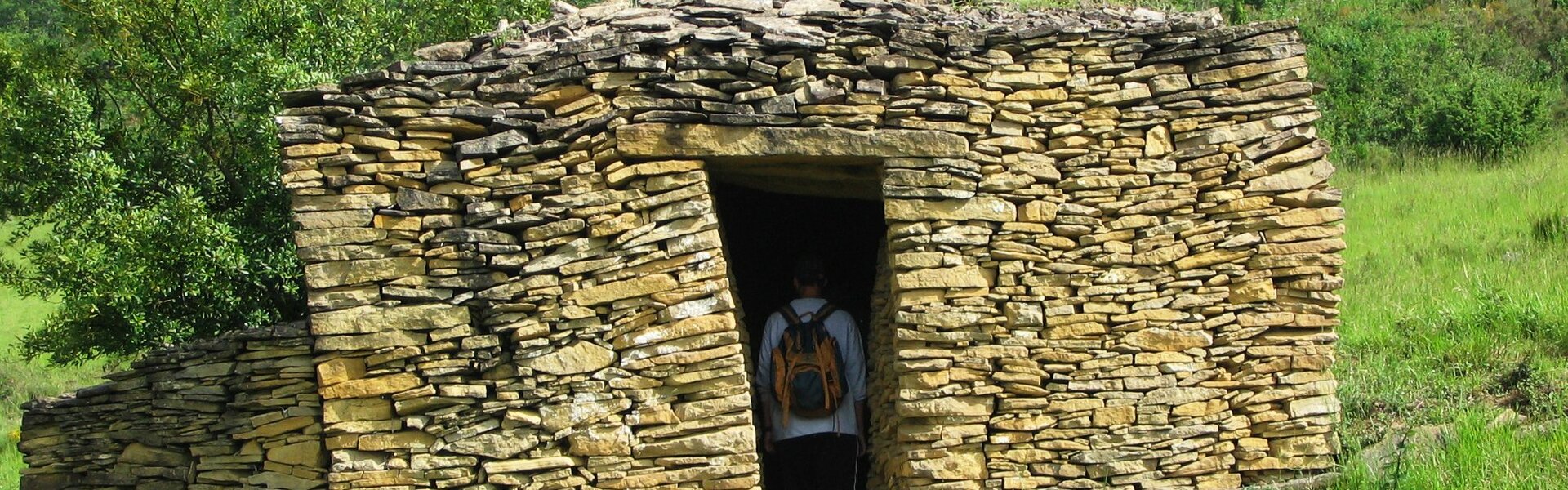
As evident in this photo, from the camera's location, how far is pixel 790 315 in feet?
20.9

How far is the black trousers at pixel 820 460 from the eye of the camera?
252 inches

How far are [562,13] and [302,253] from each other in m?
2.25

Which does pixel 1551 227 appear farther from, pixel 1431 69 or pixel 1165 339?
pixel 1431 69

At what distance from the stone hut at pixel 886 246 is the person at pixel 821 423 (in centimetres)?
22

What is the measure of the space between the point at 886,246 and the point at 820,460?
1078mm

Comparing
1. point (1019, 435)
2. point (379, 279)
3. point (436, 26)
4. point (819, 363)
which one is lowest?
point (1019, 435)

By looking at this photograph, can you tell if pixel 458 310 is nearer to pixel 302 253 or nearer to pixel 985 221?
pixel 302 253

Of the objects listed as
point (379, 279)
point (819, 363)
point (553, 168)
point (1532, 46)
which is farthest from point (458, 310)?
point (1532, 46)

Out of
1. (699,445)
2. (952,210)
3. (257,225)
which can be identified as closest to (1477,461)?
(952,210)

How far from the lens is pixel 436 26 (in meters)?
12.2

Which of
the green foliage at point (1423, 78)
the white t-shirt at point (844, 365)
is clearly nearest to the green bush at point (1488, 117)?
the green foliage at point (1423, 78)

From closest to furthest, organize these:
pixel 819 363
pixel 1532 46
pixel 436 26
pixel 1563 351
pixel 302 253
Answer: pixel 302 253 → pixel 819 363 → pixel 1563 351 → pixel 436 26 → pixel 1532 46

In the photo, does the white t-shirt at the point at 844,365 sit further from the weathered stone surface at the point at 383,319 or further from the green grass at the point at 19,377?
the green grass at the point at 19,377

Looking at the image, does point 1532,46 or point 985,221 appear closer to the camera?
point 985,221
